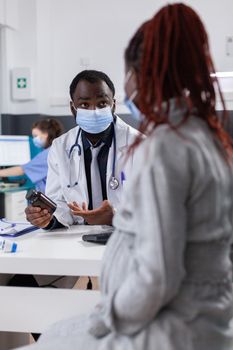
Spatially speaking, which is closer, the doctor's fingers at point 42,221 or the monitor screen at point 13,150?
the doctor's fingers at point 42,221

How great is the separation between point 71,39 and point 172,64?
12.7ft

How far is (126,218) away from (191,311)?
0.17 meters

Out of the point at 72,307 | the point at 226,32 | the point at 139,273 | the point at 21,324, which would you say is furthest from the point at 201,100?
the point at 226,32

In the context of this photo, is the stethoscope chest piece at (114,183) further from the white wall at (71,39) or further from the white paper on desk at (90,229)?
the white wall at (71,39)

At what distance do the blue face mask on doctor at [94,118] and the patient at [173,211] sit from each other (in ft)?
2.88

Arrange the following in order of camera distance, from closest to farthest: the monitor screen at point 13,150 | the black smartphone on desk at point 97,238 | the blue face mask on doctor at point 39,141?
the black smartphone on desk at point 97,238, the blue face mask on doctor at point 39,141, the monitor screen at point 13,150

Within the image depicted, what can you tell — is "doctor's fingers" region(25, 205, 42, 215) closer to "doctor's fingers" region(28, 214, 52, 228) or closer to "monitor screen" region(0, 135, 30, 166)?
"doctor's fingers" region(28, 214, 52, 228)

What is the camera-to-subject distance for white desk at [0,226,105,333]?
41.9 inches

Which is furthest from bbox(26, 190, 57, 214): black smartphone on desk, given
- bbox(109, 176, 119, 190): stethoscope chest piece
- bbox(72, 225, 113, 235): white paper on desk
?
bbox(109, 176, 119, 190): stethoscope chest piece

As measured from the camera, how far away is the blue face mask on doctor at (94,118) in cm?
157

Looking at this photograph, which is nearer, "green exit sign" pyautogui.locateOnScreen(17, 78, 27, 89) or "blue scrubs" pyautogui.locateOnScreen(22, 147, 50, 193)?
"blue scrubs" pyautogui.locateOnScreen(22, 147, 50, 193)

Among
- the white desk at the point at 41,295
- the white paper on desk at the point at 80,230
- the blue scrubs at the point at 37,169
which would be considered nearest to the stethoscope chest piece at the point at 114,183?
the white paper on desk at the point at 80,230

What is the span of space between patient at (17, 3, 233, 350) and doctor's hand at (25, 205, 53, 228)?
27.7 inches

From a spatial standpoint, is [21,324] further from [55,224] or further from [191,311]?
[191,311]
